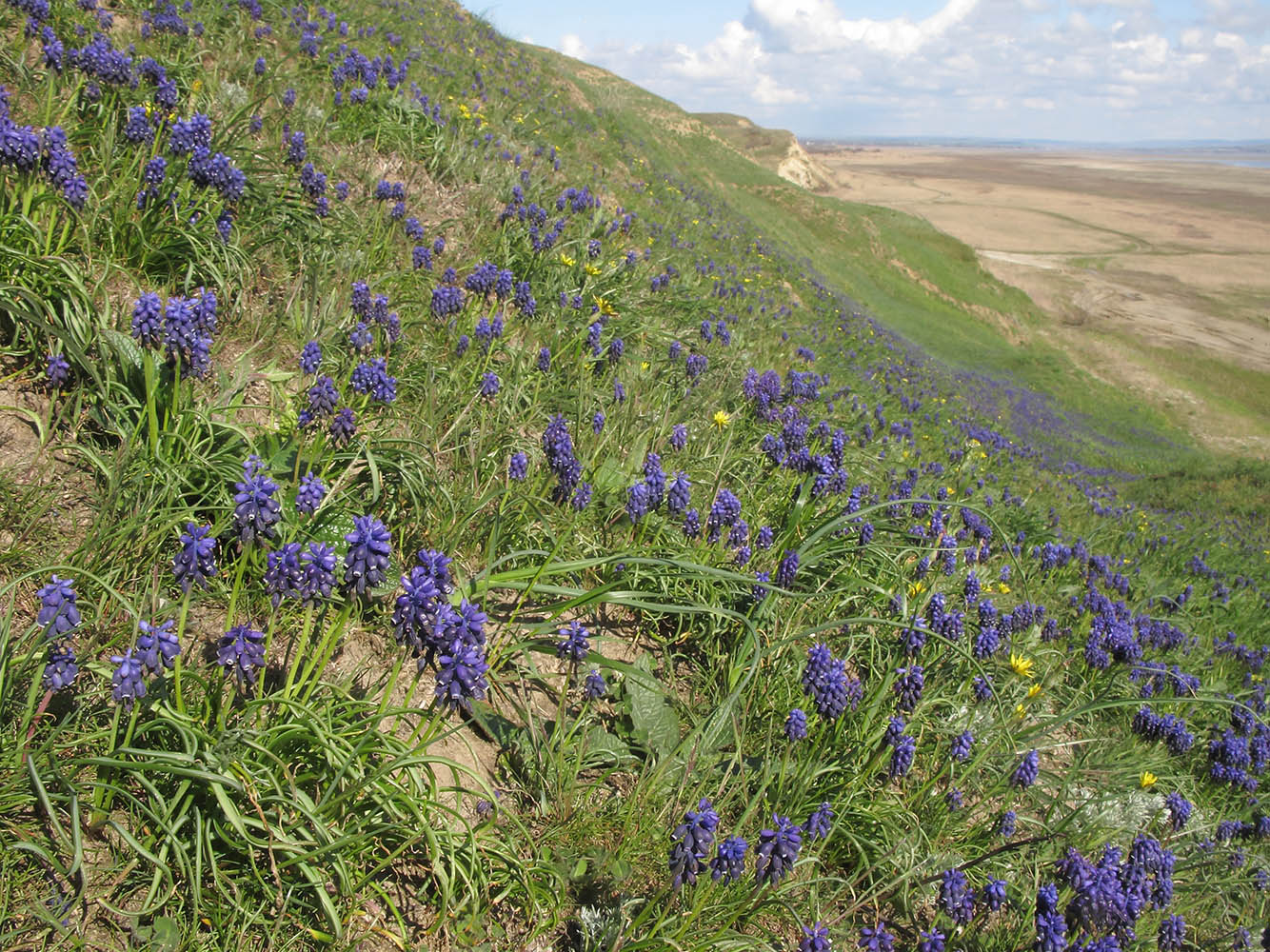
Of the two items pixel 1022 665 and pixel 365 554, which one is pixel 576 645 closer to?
pixel 365 554

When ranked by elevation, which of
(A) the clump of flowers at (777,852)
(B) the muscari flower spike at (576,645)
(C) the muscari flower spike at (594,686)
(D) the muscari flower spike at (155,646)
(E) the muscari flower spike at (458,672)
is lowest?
(A) the clump of flowers at (777,852)

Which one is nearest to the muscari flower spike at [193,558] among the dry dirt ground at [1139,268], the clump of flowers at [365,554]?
the clump of flowers at [365,554]

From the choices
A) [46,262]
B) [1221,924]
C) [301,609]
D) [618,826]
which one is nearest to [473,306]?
[46,262]

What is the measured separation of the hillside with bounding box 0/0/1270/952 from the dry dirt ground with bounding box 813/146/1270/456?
32.9 meters

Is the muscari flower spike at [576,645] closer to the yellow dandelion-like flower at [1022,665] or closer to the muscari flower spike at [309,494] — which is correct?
the muscari flower spike at [309,494]

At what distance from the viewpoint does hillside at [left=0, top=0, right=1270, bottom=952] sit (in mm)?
2141

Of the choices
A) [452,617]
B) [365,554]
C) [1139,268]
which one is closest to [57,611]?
[365,554]

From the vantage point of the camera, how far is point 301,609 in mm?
2951

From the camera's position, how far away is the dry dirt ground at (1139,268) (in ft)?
122

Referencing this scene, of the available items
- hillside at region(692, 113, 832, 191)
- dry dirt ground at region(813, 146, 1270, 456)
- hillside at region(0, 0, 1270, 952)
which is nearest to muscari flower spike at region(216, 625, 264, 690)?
hillside at region(0, 0, 1270, 952)

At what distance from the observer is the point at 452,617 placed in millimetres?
2143

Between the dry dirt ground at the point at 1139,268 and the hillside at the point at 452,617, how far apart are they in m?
32.9

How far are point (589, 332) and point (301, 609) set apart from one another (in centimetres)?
331

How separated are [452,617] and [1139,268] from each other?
8281cm
